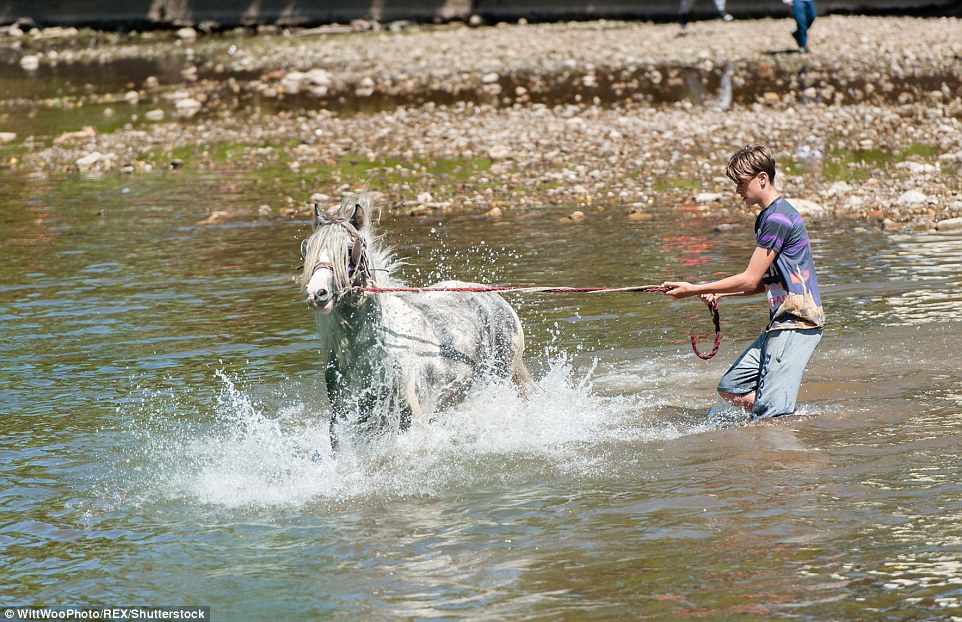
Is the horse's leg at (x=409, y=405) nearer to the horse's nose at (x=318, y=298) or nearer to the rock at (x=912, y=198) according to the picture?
the horse's nose at (x=318, y=298)

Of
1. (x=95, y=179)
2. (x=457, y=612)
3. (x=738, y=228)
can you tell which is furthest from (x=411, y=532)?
(x=95, y=179)

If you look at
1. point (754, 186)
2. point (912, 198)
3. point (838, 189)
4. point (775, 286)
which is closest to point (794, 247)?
point (775, 286)

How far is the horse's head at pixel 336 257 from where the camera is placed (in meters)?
6.90

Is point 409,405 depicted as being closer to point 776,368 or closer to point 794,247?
point 776,368

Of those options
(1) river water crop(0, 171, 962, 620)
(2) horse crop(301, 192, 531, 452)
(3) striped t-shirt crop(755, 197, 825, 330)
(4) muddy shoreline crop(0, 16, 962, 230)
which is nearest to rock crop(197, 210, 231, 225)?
(4) muddy shoreline crop(0, 16, 962, 230)

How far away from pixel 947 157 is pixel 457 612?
47.0ft

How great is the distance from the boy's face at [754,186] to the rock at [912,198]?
8546mm

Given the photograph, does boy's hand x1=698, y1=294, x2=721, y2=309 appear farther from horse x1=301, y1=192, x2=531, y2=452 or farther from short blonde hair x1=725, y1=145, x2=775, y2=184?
horse x1=301, y1=192, x2=531, y2=452

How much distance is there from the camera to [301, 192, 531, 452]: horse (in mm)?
7180

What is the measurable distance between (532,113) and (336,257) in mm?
16095

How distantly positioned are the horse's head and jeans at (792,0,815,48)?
22.2m

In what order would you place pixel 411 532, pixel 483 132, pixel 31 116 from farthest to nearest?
pixel 31 116
pixel 483 132
pixel 411 532

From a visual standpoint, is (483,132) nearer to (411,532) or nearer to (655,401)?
(655,401)

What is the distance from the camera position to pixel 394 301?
7746 millimetres
